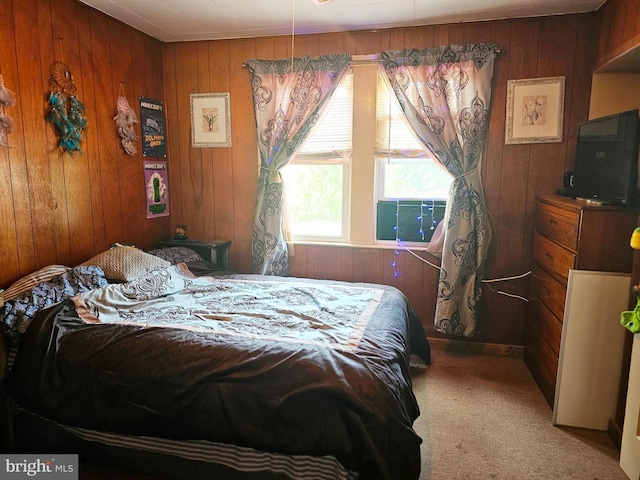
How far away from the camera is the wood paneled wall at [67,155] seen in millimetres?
2441

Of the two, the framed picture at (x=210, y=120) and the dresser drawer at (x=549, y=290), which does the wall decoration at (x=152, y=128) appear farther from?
the dresser drawer at (x=549, y=290)

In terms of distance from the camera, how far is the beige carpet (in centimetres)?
204

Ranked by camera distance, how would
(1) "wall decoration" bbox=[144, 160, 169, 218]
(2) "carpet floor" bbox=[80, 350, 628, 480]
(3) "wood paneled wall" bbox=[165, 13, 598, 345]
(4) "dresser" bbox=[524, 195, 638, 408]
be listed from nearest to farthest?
(2) "carpet floor" bbox=[80, 350, 628, 480] < (4) "dresser" bbox=[524, 195, 638, 408] < (3) "wood paneled wall" bbox=[165, 13, 598, 345] < (1) "wall decoration" bbox=[144, 160, 169, 218]

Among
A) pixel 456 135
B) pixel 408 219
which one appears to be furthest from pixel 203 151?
pixel 456 135

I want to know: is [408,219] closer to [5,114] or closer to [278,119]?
[278,119]

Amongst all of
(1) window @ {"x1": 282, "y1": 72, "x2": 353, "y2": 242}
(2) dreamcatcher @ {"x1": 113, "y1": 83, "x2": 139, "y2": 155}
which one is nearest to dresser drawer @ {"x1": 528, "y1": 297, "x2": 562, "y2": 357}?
(1) window @ {"x1": 282, "y1": 72, "x2": 353, "y2": 242}

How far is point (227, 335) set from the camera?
2.04 meters

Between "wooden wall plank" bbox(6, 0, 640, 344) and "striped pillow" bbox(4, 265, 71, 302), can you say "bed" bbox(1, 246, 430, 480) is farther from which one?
"wooden wall plank" bbox(6, 0, 640, 344)

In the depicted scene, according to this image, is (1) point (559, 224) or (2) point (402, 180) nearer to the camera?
(1) point (559, 224)

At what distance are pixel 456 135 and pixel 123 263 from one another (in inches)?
96.3

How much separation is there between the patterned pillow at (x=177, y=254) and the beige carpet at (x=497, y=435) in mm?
1867

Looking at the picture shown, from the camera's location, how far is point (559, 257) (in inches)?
100

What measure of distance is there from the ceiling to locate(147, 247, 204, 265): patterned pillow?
66.7 inches

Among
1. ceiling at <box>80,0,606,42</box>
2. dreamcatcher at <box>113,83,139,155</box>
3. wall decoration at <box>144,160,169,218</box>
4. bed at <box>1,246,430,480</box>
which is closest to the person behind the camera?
bed at <box>1,246,430,480</box>
